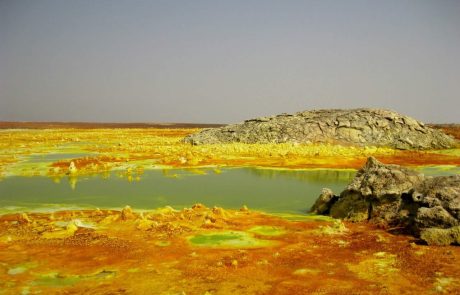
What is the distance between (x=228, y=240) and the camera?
7.80 m

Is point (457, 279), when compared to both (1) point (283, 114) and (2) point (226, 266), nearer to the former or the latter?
(2) point (226, 266)

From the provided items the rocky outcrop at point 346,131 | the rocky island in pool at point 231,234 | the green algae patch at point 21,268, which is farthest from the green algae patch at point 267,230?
the rocky outcrop at point 346,131

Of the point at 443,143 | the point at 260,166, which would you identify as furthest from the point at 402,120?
Result: the point at 260,166

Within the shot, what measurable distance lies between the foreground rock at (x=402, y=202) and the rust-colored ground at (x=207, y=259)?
0.42 metres

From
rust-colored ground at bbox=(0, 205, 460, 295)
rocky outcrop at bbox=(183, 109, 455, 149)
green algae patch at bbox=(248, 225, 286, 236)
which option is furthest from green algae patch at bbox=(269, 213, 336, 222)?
rocky outcrop at bbox=(183, 109, 455, 149)

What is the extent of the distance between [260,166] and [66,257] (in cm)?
1449

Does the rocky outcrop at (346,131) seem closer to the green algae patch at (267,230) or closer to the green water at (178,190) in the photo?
the green water at (178,190)

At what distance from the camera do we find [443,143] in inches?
1312

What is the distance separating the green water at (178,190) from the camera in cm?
1156

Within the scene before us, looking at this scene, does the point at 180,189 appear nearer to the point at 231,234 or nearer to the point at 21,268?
the point at 231,234

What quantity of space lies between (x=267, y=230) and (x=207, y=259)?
2186 mm

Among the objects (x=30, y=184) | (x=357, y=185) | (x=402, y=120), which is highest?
(x=402, y=120)

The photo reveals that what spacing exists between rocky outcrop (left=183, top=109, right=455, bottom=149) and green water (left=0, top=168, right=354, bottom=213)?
49.2ft

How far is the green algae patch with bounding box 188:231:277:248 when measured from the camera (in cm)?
749
